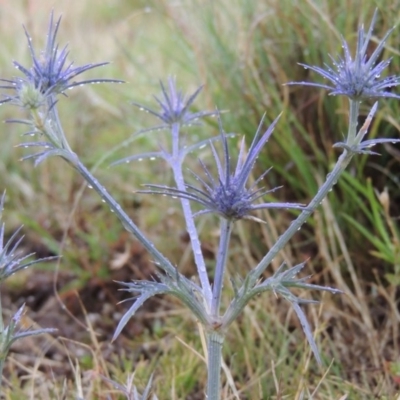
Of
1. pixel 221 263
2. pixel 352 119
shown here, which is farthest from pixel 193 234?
pixel 352 119

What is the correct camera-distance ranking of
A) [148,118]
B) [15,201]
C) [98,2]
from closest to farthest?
[15,201], [148,118], [98,2]

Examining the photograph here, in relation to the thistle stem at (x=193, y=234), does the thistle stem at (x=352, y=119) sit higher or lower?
higher

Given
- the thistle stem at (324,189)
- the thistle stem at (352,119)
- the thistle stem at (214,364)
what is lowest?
the thistle stem at (214,364)

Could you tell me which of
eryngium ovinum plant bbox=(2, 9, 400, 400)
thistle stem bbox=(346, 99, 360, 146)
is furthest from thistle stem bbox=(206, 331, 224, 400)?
→ thistle stem bbox=(346, 99, 360, 146)

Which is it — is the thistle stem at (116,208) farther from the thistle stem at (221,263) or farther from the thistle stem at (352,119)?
the thistle stem at (352,119)

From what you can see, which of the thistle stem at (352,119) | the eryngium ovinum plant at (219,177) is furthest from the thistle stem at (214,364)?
the thistle stem at (352,119)

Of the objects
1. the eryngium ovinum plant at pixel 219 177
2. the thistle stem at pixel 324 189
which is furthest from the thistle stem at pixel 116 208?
the thistle stem at pixel 324 189

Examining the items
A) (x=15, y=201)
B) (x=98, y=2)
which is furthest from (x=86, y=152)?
(x=98, y=2)

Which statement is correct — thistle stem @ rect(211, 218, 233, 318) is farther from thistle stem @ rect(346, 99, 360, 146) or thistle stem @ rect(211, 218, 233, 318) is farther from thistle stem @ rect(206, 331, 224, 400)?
thistle stem @ rect(346, 99, 360, 146)

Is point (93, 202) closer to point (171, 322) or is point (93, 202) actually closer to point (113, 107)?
point (113, 107)

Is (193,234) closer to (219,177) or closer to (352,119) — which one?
(219,177)

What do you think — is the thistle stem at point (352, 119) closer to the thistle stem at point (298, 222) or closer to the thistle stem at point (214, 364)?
the thistle stem at point (298, 222)
